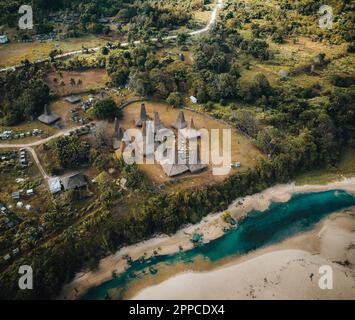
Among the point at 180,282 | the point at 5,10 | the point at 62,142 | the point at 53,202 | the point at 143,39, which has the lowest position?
the point at 180,282

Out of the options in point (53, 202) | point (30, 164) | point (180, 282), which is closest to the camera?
point (180, 282)

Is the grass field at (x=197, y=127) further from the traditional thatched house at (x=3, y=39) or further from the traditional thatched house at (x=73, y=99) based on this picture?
the traditional thatched house at (x=3, y=39)

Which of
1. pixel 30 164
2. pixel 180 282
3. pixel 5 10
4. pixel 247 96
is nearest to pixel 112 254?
pixel 180 282

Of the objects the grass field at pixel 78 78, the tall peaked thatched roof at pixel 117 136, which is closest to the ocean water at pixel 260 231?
the tall peaked thatched roof at pixel 117 136

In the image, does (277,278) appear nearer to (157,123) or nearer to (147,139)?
(147,139)

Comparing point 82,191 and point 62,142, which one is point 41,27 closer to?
point 62,142

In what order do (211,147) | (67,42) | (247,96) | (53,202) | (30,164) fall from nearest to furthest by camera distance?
(53,202)
(30,164)
(211,147)
(247,96)
(67,42)
